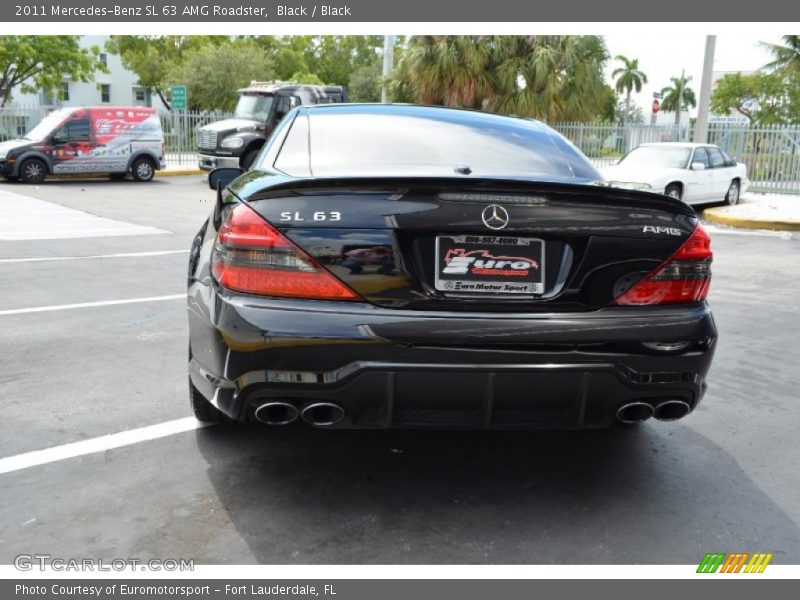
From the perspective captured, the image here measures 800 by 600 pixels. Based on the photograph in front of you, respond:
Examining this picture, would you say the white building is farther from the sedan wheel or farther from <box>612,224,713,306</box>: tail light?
<box>612,224,713,306</box>: tail light

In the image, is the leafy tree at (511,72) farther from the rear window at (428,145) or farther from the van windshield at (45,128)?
the rear window at (428,145)

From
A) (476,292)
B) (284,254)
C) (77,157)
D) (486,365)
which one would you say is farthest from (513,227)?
(77,157)

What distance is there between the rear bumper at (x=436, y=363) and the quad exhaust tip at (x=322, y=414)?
0.09 feet

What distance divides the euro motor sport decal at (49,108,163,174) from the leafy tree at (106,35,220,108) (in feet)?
139

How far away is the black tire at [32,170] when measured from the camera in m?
19.7

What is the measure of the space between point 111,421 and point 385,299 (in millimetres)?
1851

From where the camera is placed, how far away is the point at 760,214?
16.5 m

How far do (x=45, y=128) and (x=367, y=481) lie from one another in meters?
19.2

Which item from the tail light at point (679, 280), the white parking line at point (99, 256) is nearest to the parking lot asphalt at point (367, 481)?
the tail light at point (679, 280)

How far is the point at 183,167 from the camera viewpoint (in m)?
26.4

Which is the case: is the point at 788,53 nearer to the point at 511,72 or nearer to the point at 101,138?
the point at 511,72

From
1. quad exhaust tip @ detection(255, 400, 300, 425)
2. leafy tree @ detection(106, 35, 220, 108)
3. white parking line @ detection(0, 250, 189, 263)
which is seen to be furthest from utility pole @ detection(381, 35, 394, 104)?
leafy tree @ detection(106, 35, 220, 108)

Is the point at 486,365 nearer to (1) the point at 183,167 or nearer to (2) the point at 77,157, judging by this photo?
(2) the point at 77,157

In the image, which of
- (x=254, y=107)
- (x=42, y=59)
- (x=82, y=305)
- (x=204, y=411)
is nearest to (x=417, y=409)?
(x=204, y=411)
